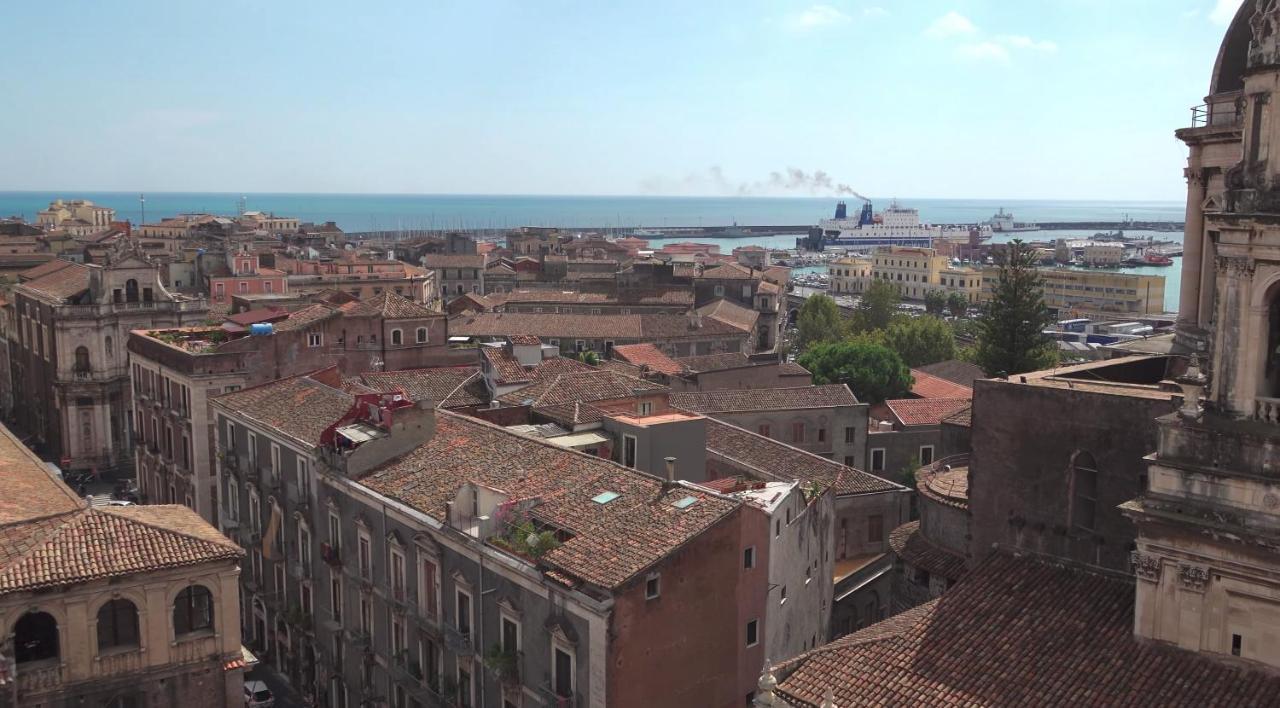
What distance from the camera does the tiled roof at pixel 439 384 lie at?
38.4 meters

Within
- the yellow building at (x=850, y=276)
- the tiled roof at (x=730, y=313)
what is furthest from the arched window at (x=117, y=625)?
the yellow building at (x=850, y=276)

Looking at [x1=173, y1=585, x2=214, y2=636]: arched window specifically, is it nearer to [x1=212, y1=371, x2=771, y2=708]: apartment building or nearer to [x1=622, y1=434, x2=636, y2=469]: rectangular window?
[x1=212, y1=371, x2=771, y2=708]: apartment building

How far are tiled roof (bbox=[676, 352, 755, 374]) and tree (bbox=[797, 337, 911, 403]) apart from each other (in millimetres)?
4428

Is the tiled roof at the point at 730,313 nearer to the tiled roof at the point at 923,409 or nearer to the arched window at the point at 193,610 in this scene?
the tiled roof at the point at 923,409

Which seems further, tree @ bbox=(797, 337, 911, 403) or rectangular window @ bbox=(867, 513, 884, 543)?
tree @ bbox=(797, 337, 911, 403)

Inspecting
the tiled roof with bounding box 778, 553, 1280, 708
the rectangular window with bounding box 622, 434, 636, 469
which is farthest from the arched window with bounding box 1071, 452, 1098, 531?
the rectangular window with bounding box 622, 434, 636, 469

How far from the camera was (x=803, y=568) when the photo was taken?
27641mm

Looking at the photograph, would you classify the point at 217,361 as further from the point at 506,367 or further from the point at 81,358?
the point at 81,358

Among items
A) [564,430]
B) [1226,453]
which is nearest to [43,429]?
[564,430]

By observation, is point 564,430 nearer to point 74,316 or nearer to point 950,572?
point 950,572

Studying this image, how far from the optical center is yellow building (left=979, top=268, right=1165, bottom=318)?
4924 inches

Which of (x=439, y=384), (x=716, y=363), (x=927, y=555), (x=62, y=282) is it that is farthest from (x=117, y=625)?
(x=62, y=282)

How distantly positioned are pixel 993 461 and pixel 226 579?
608 inches

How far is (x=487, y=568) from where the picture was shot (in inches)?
943
